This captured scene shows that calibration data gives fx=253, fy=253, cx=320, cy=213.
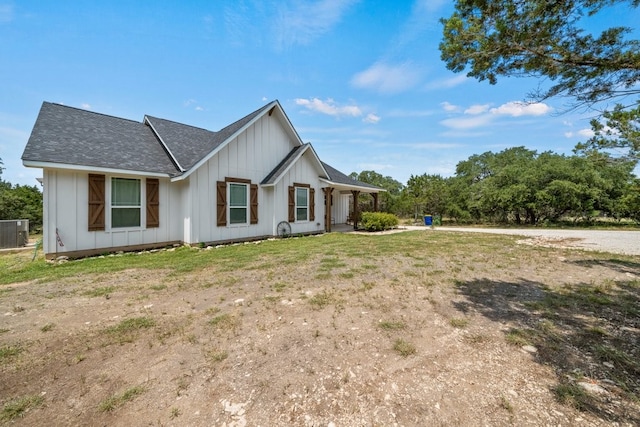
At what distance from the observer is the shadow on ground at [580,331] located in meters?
2.00

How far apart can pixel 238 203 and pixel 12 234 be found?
9130 millimetres

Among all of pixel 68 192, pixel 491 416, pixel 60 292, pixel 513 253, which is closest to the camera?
pixel 491 416

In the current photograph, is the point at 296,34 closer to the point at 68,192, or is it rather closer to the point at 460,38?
the point at 460,38

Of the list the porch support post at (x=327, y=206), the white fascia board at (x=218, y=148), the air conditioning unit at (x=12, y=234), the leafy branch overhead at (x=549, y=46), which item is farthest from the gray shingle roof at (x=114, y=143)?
the leafy branch overhead at (x=549, y=46)

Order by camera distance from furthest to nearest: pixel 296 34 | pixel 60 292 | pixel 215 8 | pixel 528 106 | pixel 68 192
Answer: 1. pixel 296 34
2. pixel 215 8
3. pixel 68 192
4. pixel 60 292
5. pixel 528 106

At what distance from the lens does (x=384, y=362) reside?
8.08 feet

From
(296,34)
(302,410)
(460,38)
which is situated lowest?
(302,410)

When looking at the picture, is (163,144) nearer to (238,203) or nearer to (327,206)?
(238,203)

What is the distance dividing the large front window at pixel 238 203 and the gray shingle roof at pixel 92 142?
211 cm

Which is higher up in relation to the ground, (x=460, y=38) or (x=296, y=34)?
(x=296, y=34)

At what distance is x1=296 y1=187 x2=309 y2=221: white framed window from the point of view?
40.1ft

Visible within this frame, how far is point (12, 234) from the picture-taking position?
400 inches

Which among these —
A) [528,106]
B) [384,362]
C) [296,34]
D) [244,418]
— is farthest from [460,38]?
[296,34]

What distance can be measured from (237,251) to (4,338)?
543 cm
